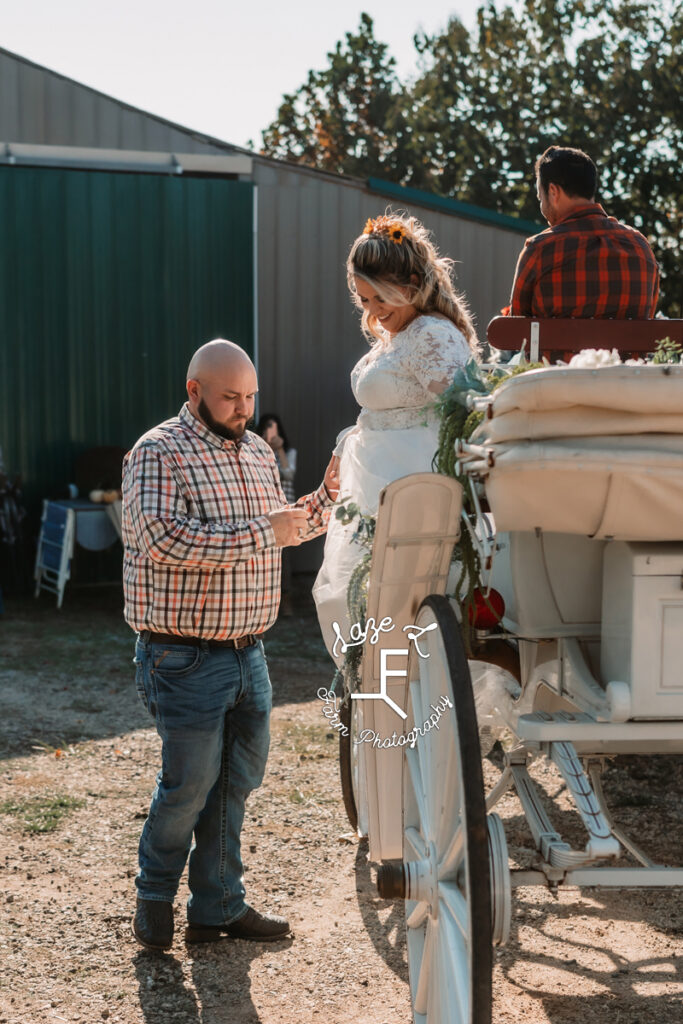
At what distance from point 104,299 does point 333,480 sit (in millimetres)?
7527

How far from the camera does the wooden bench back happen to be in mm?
3215

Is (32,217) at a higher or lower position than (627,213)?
lower

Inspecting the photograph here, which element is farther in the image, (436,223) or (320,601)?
(436,223)

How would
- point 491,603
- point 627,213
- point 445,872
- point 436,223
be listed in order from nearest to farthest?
point 445,872 → point 491,603 → point 436,223 → point 627,213

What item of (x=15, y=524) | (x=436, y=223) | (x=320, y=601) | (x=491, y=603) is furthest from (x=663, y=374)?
(x=436, y=223)

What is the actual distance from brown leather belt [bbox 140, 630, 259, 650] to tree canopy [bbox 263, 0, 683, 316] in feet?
57.7

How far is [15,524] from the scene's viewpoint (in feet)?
32.9

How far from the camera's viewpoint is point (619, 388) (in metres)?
2.02

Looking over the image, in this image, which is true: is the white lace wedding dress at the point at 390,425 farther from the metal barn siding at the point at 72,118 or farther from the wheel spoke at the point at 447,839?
the metal barn siding at the point at 72,118

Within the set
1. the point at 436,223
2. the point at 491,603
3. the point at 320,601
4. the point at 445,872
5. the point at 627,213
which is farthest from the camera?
the point at 627,213

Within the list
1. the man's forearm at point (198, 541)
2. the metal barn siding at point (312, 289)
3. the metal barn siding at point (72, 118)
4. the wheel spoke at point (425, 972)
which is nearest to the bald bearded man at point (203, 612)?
the man's forearm at point (198, 541)

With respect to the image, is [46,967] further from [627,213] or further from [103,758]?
[627,213]

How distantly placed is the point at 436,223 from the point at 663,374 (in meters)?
10.3

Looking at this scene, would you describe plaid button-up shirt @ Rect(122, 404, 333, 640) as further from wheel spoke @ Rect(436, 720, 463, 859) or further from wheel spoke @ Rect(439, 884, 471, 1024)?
wheel spoke @ Rect(439, 884, 471, 1024)
